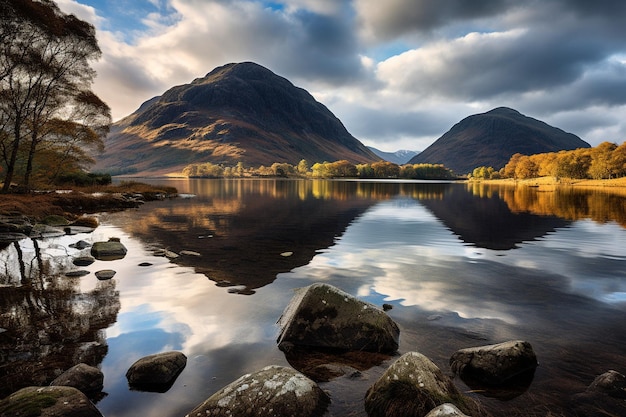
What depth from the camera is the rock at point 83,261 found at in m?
20.2

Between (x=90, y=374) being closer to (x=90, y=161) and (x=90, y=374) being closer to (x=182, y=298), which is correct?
(x=182, y=298)

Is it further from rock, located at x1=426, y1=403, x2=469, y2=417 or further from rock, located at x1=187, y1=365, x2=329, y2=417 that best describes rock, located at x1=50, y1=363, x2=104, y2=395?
rock, located at x1=426, y1=403, x2=469, y2=417

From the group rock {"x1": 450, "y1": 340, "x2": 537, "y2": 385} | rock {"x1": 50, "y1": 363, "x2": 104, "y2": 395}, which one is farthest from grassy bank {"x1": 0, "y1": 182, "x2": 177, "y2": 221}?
rock {"x1": 450, "y1": 340, "x2": 537, "y2": 385}

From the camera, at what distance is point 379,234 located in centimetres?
3438

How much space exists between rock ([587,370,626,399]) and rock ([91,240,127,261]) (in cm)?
2435

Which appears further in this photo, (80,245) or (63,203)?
(63,203)

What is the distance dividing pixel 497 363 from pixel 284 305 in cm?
816

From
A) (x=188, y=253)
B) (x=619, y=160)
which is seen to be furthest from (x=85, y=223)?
(x=619, y=160)

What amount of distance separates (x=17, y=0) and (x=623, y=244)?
63.9 m

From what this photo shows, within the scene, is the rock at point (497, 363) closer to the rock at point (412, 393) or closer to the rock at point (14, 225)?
the rock at point (412, 393)

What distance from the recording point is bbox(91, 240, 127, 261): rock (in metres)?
22.7

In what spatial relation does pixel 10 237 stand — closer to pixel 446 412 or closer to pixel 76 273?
pixel 76 273

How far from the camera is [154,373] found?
28.5 feet

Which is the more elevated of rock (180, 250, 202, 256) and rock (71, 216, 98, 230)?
rock (71, 216, 98, 230)
